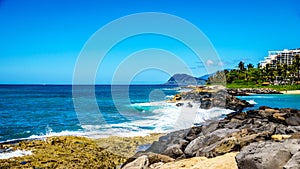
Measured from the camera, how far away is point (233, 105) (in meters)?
31.7

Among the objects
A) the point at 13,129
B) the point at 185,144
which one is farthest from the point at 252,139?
the point at 13,129

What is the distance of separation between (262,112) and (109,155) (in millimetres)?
9864

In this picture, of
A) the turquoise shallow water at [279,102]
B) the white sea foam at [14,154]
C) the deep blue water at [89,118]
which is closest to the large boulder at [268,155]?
the white sea foam at [14,154]

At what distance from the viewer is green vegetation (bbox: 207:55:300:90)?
7281 cm

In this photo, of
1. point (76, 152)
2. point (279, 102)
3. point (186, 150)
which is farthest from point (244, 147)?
point (279, 102)

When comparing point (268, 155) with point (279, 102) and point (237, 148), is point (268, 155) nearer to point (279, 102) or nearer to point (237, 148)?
point (237, 148)

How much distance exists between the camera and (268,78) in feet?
269

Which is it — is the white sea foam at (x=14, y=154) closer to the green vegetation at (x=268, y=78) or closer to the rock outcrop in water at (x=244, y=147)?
the rock outcrop in water at (x=244, y=147)

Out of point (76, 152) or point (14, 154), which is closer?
point (14, 154)

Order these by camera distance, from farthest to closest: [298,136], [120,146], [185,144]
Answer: [120,146], [185,144], [298,136]

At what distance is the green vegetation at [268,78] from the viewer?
Answer: 72.8m

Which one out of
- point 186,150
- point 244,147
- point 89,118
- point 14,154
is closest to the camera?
point 244,147

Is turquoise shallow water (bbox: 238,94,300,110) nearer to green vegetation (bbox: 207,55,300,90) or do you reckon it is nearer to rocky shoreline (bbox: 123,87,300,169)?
rocky shoreline (bbox: 123,87,300,169)

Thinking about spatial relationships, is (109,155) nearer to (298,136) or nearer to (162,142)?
(162,142)
